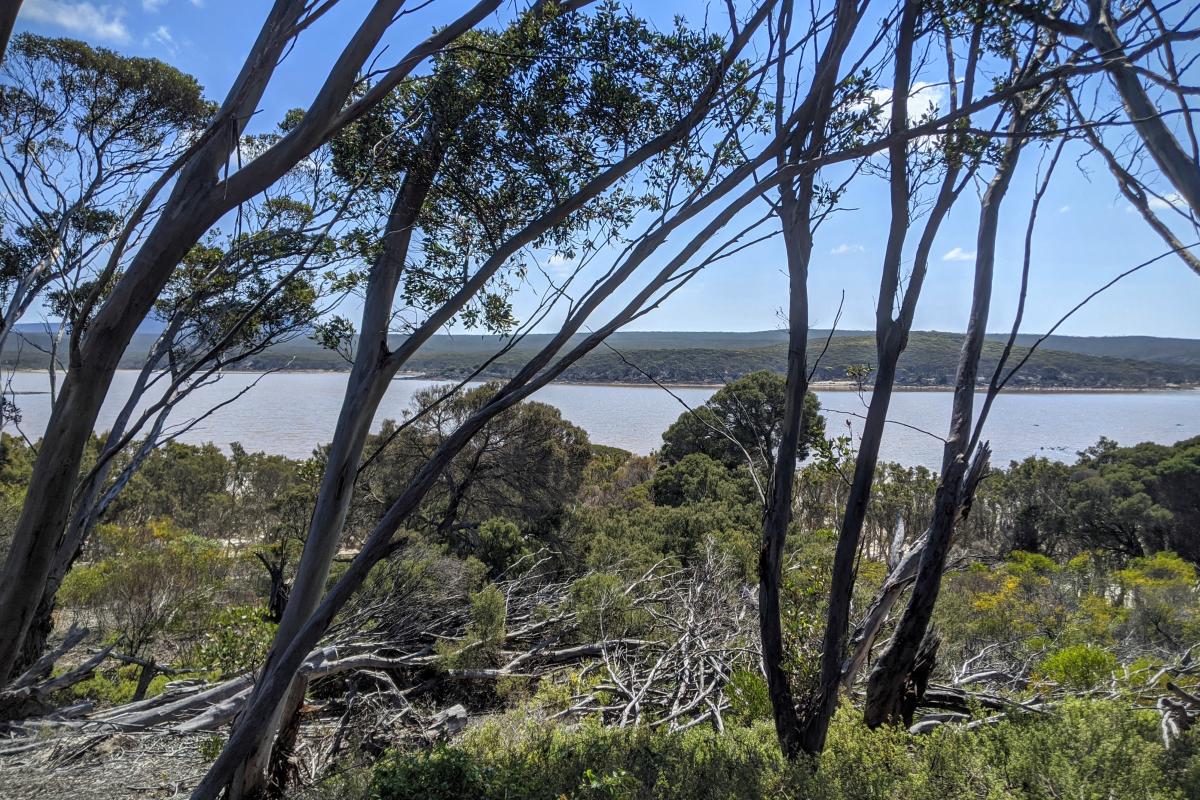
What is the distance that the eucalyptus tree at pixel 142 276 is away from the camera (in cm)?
141

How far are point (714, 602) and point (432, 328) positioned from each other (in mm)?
5544

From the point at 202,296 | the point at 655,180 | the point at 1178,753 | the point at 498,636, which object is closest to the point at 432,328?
the point at 655,180

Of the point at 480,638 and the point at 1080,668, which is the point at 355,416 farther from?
the point at 1080,668

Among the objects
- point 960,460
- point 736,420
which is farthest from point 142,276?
point 736,420

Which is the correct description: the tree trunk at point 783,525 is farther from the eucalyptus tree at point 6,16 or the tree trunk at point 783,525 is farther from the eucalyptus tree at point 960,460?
the eucalyptus tree at point 6,16

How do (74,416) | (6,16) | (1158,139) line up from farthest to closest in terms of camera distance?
(1158,139) < (74,416) < (6,16)

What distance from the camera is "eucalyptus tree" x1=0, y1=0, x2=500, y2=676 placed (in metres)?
1.41

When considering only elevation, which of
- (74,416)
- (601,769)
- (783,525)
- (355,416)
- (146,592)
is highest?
(74,416)

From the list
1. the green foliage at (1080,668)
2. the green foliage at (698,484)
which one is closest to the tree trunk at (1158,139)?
the green foliage at (1080,668)

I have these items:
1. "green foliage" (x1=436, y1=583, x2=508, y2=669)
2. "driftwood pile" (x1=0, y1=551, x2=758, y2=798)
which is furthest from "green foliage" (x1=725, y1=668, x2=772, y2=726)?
"green foliage" (x1=436, y1=583, x2=508, y2=669)

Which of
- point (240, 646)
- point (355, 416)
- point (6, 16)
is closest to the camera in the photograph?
point (6, 16)

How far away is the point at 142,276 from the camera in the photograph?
4.73 ft

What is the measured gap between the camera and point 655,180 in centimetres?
354

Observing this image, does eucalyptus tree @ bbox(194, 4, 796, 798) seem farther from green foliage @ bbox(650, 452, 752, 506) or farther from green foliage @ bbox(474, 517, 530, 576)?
green foliage @ bbox(650, 452, 752, 506)
